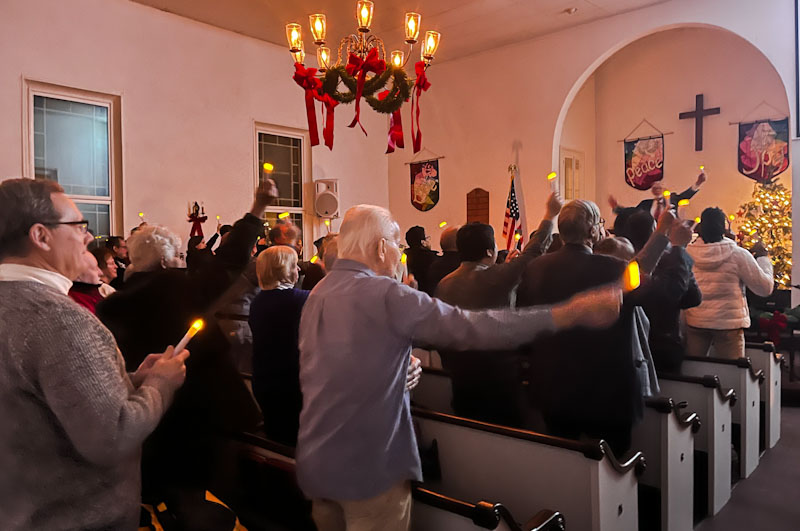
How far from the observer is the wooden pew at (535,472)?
6.97 feet

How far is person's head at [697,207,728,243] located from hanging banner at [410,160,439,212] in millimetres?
6718

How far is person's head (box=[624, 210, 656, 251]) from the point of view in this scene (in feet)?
11.1

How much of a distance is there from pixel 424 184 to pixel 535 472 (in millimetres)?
8788

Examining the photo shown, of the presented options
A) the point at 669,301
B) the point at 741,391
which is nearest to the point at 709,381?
the point at 669,301

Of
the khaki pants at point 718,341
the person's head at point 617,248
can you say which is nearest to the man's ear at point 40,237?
the person's head at point 617,248

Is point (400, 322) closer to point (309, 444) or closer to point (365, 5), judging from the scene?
point (309, 444)

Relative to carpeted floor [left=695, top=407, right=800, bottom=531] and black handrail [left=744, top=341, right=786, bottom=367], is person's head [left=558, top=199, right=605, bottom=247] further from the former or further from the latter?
black handrail [left=744, top=341, right=786, bottom=367]

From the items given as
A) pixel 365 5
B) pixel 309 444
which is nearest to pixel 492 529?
pixel 309 444

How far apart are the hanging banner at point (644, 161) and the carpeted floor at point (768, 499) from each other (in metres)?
6.99

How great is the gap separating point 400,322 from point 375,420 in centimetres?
30

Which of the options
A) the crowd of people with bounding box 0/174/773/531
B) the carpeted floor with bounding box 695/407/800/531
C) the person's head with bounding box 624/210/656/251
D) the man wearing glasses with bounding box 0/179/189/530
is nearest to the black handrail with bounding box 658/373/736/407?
the crowd of people with bounding box 0/174/773/531

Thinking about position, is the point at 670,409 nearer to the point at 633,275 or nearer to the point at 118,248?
the point at 633,275

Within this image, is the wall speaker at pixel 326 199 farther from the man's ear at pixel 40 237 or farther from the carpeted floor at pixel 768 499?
the man's ear at pixel 40 237

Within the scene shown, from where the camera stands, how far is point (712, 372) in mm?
3617
